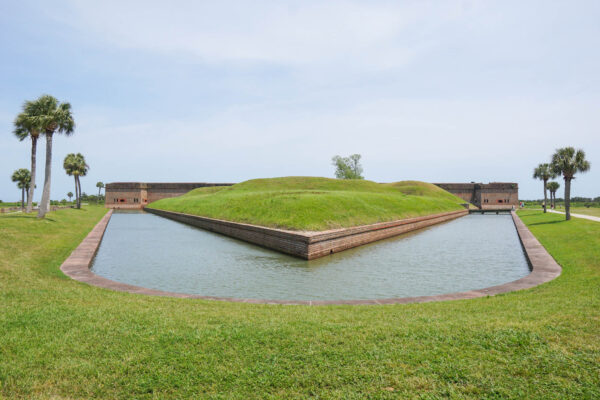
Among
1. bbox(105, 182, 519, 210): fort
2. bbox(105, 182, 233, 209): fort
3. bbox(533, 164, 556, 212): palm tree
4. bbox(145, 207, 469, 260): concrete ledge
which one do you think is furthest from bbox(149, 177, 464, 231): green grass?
bbox(105, 182, 519, 210): fort

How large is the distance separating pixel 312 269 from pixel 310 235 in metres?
2.42

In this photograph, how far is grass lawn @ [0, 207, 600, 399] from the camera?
3797 mm

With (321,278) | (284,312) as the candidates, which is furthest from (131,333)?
(321,278)

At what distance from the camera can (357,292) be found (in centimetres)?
977

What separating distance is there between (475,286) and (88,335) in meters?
10.3

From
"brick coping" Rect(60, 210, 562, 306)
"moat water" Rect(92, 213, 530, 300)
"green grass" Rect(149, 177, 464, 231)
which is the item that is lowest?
"moat water" Rect(92, 213, 530, 300)

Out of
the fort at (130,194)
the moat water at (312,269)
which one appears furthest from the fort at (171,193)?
the moat water at (312,269)

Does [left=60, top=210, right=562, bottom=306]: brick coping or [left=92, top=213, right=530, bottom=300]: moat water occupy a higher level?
[left=60, top=210, right=562, bottom=306]: brick coping

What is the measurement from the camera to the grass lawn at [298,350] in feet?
12.5

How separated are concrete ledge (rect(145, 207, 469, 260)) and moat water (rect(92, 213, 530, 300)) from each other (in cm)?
54

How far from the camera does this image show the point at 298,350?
4.56 metres

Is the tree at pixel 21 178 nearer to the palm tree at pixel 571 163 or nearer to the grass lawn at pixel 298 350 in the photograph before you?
the grass lawn at pixel 298 350

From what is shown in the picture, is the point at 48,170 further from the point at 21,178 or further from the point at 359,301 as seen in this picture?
the point at 21,178

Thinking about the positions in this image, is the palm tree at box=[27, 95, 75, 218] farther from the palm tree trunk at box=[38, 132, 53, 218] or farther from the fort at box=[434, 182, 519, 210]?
the fort at box=[434, 182, 519, 210]
